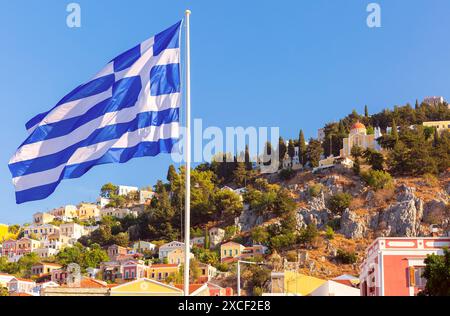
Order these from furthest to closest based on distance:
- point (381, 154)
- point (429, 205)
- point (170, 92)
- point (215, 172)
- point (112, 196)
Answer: point (112, 196)
point (215, 172)
point (381, 154)
point (429, 205)
point (170, 92)

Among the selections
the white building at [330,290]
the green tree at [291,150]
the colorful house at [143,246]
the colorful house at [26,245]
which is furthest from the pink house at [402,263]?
the colorful house at [26,245]

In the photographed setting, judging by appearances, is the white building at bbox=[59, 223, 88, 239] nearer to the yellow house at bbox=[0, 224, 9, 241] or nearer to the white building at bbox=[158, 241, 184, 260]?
the yellow house at bbox=[0, 224, 9, 241]

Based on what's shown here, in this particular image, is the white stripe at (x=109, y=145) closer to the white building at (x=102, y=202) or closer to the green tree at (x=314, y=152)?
the green tree at (x=314, y=152)

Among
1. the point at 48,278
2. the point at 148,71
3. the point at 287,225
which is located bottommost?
the point at 48,278

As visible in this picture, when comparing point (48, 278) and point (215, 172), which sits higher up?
point (215, 172)

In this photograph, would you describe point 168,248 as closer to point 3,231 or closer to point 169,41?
point 3,231
